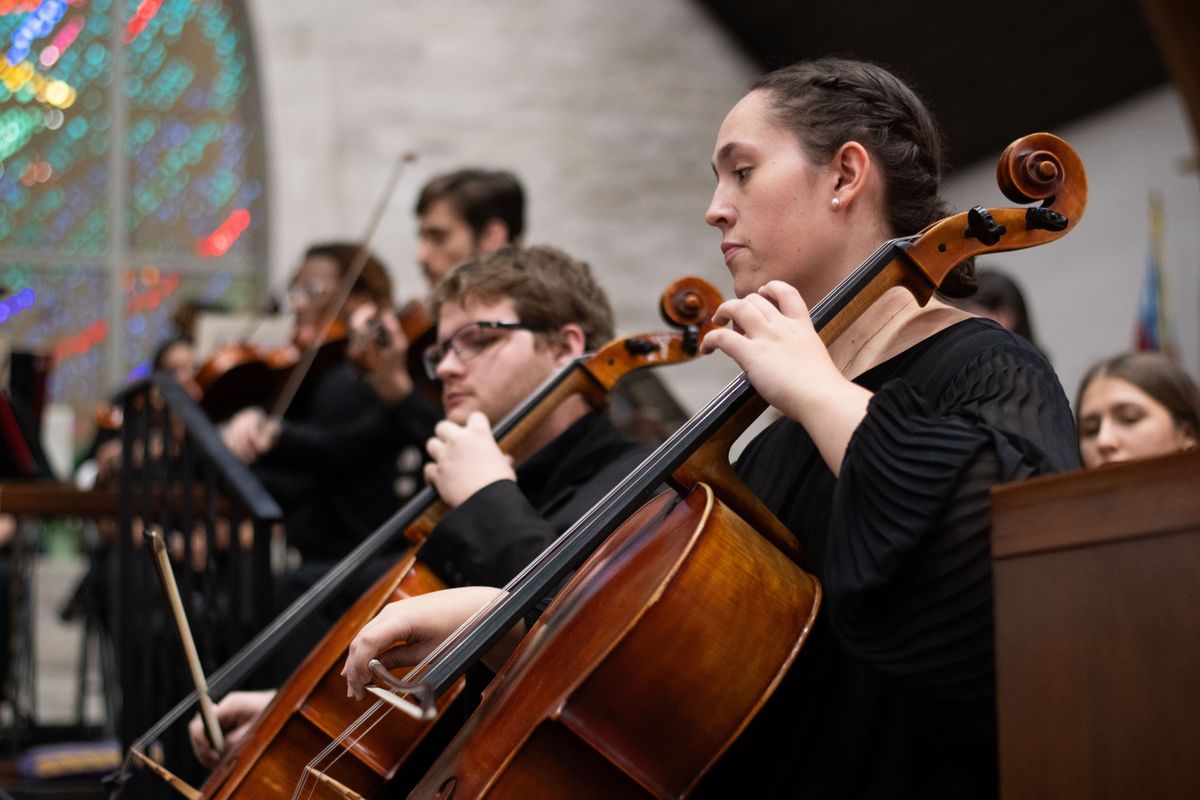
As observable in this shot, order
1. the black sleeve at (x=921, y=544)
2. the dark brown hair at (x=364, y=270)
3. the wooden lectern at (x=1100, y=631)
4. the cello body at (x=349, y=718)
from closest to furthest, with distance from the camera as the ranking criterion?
the wooden lectern at (x=1100, y=631) → the black sleeve at (x=921, y=544) → the cello body at (x=349, y=718) → the dark brown hair at (x=364, y=270)

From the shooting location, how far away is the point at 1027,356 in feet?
5.21

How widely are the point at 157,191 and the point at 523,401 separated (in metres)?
5.86

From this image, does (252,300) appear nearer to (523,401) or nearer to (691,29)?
(691,29)

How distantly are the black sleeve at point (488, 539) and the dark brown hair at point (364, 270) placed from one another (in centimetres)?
203

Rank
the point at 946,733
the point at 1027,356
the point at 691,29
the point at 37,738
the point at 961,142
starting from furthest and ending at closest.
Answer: the point at 691,29 < the point at 961,142 < the point at 37,738 < the point at 1027,356 < the point at 946,733

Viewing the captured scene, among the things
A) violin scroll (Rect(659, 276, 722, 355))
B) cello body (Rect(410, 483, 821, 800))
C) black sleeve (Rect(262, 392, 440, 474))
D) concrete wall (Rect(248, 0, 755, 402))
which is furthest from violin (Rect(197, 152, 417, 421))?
concrete wall (Rect(248, 0, 755, 402))

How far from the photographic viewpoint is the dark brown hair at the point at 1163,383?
3.01 metres

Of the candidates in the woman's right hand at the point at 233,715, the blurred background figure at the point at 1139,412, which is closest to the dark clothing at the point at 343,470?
the woman's right hand at the point at 233,715

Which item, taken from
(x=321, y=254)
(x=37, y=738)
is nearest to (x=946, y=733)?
(x=321, y=254)

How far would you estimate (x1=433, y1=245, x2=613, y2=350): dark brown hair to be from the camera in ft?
8.83

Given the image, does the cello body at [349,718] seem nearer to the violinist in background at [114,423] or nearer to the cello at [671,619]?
the cello at [671,619]

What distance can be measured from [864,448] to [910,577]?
0.13 meters

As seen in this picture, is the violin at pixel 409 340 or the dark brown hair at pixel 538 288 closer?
the dark brown hair at pixel 538 288

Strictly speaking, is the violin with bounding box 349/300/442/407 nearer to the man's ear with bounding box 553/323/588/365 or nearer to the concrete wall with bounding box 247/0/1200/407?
the man's ear with bounding box 553/323/588/365
